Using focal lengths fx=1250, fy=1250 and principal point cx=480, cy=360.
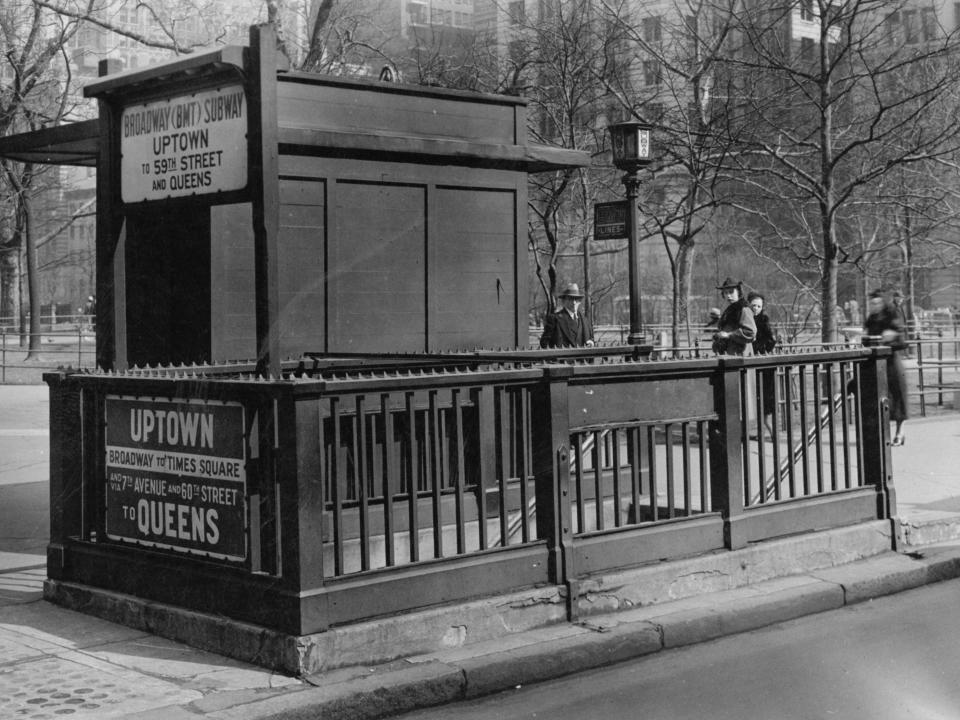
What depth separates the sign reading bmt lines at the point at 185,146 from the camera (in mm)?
6488

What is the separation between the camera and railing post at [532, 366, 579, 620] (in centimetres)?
666

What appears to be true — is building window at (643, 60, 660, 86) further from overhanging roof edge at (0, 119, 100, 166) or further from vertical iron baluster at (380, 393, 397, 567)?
vertical iron baluster at (380, 393, 397, 567)

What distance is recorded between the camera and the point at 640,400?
7.14 metres

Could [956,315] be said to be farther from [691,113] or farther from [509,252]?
[509,252]

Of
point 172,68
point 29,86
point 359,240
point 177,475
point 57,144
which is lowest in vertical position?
point 177,475

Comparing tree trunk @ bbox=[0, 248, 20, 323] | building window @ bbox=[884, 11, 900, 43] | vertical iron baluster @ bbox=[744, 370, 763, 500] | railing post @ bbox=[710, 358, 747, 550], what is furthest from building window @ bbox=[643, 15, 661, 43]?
tree trunk @ bbox=[0, 248, 20, 323]

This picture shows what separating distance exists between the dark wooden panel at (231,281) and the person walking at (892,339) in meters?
7.63

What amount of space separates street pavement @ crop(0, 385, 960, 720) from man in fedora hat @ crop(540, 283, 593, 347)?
7.59 meters

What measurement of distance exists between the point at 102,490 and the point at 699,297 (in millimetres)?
52233

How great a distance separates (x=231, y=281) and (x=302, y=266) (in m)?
0.67

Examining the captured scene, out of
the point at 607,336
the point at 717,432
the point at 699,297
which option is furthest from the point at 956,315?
the point at 717,432

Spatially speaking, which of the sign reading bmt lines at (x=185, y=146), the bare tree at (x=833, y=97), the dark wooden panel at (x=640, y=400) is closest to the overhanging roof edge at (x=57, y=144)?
the sign reading bmt lines at (x=185, y=146)

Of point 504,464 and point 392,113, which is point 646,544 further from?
point 392,113

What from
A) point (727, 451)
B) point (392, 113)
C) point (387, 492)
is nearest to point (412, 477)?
point (387, 492)
